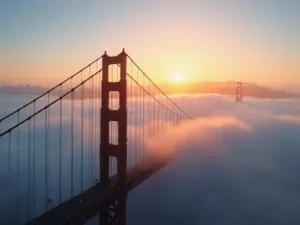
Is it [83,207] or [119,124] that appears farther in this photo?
[119,124]

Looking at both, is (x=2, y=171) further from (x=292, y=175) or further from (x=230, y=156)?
(x=292, y=175)

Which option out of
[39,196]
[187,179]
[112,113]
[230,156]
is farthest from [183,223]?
[112,113]

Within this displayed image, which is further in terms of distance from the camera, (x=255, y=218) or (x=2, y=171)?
(x=2, y=171)

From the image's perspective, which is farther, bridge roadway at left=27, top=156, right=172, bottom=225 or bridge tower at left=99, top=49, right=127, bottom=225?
bridge tower at left=99, top=49, right=127, bottom=225

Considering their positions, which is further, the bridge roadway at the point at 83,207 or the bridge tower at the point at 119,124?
the bridge tower at the point at 119,124

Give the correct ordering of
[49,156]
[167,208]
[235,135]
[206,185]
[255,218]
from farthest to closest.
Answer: [49,156] → [235,135] → [206,185] → [167,208] → [255,218]

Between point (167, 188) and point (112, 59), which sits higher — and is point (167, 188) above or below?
below

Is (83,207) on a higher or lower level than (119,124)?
lower

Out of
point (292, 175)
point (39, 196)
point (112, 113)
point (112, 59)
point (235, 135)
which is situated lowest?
point (39, 196)

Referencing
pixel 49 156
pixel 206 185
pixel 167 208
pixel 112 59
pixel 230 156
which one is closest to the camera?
pixel 112 59

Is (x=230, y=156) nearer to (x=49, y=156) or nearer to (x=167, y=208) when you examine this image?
(x=167, y=208)
